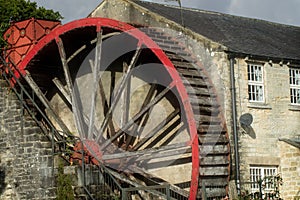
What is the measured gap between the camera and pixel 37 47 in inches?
842

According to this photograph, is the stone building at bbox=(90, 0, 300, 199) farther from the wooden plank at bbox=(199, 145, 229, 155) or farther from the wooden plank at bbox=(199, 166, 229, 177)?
the wooden plank at bbox=(199, 145, 229, 155)

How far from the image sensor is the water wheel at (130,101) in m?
18.3

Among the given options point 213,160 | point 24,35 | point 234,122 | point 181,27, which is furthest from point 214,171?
point 24,35

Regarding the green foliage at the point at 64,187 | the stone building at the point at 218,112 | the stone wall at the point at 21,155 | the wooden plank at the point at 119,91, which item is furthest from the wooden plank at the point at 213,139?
the stone wall at the point at 21,155

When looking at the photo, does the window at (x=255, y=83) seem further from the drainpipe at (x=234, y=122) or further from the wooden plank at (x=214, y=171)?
the wooden plank at (x=214, y=171)

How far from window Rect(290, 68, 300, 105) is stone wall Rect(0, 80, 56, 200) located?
23.4 feet

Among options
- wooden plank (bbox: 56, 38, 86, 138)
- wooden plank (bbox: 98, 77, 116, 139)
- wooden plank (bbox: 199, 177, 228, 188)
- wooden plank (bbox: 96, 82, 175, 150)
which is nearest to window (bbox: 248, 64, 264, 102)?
wooden plank (bbox: 96, 82, 175, 150)

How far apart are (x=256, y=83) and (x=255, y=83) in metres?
0.03

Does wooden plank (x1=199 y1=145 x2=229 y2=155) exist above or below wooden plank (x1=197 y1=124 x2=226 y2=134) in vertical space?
below

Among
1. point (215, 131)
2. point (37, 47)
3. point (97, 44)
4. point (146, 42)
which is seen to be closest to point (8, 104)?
point (37, 47)

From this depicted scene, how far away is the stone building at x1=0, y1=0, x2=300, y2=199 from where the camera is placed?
18547mm

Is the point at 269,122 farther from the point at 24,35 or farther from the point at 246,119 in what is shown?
the point at 24,35

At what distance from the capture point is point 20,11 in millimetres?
33062

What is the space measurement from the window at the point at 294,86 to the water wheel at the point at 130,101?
3.37m
